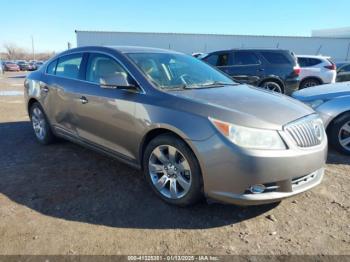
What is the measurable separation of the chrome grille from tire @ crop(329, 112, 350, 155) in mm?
1793

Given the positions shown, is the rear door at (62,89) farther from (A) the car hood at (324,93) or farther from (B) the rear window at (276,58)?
(B) the rear window at (276,58)

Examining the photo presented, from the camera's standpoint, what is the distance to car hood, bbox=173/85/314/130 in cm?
256

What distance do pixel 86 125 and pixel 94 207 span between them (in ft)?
4.06

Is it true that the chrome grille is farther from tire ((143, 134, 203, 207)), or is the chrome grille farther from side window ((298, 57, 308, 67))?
side window ((298, 57, 308, 67))

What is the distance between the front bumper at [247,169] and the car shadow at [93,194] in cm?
39

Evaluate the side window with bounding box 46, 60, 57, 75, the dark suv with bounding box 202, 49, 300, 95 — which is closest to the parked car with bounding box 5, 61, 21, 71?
the dark suv with bounding box 202, 49, 300, 95

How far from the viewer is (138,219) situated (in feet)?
9.21

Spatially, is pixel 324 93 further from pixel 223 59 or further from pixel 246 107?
pixel 223 59

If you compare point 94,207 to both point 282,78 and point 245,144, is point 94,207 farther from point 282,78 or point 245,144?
point 282,78

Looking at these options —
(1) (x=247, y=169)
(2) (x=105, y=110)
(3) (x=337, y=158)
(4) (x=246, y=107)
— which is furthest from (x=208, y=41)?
(1) (x=247, y=169)

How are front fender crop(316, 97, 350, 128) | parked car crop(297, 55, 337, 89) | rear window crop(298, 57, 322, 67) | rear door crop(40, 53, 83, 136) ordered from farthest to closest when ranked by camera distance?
rear window crop(298, 57, 322, 67) < parked car crop(297, 55, 337, 89) < front fender crop(316, 97, 350, 128) < rear door crop(40, 53, 83, 136)

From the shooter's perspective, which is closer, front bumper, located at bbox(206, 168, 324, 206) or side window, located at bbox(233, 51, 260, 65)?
front bumper, located at bbox(206, 168, 324, 206)

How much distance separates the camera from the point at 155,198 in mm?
3189

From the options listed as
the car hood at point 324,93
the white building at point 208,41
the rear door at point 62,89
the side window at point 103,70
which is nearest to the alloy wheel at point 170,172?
the side window at point 103,70
